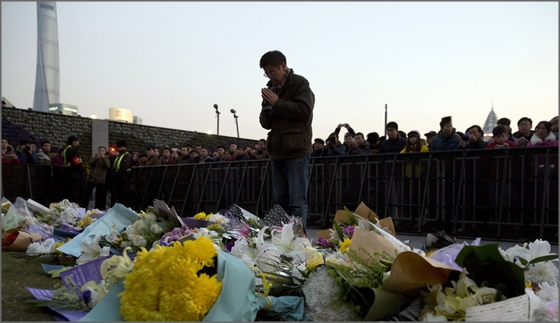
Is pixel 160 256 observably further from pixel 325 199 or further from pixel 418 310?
pixel 325 199

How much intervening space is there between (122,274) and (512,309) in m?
1.52

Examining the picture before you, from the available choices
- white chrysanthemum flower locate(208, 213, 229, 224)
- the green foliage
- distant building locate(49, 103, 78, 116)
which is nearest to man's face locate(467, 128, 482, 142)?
white chrysanthemum flower locate(208, 213, 229, 224)

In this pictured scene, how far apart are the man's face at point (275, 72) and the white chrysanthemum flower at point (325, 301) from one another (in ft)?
9.93

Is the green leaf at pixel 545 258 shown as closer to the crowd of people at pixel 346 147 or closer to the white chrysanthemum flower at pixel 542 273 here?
the white chrysanthemum flower at pixel 542 273

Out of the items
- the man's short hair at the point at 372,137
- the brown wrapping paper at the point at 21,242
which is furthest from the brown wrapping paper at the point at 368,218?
the man's short hair at the point at 372,137

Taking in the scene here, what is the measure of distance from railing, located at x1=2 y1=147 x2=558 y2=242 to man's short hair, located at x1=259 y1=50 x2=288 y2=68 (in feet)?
11.6

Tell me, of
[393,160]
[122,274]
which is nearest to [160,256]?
[122,274]

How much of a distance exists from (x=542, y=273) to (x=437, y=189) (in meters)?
5.21

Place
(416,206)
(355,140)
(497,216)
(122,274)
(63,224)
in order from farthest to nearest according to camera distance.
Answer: (355,140) → (416,206) → (497,216) → (63,224) → (122,274)

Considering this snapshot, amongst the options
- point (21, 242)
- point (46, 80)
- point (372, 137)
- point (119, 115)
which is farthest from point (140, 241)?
point (46, 80)

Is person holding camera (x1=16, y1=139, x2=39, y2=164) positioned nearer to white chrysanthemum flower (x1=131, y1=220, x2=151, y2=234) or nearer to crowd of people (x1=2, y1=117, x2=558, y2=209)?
crowd of people (x1=2, y1=117, x2=558, y2=209)

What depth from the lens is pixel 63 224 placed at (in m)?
5.43

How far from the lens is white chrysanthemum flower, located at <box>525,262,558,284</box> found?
2.28 meters

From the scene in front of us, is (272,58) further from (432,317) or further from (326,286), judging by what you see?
(432,317)
